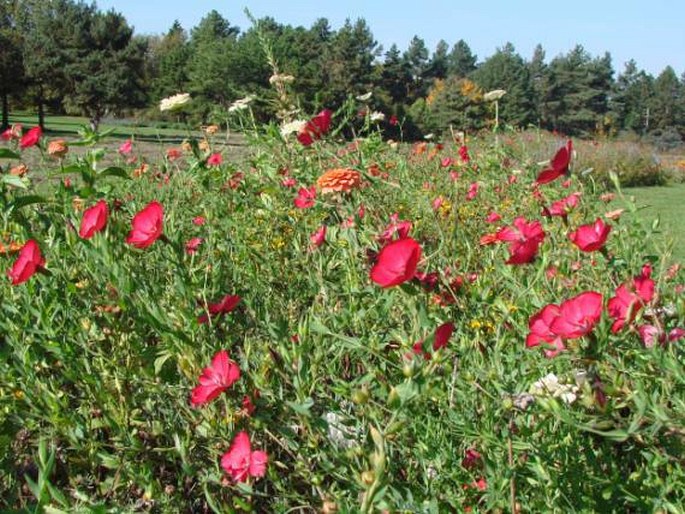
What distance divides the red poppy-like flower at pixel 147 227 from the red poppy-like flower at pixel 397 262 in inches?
20.5

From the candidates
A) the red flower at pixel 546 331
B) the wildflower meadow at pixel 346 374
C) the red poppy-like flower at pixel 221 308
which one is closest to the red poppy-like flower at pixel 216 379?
the wildflower meadow at pixel 346 374

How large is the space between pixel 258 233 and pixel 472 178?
61.1 inches

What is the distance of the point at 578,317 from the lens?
1080 millimetres

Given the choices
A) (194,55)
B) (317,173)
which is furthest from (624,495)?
(194,55)

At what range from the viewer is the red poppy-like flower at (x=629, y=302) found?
112cm

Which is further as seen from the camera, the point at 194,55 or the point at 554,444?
the point at 194,55

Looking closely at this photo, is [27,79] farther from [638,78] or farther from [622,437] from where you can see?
[638,78]

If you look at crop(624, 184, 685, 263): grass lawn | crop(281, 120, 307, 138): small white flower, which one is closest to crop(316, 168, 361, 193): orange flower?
crop(281, 120, 307, 138): small white flower

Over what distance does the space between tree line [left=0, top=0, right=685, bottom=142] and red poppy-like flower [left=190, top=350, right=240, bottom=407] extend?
12.8 metres

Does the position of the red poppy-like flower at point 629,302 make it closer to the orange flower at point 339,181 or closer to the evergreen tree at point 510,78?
the orange flower at point 339,181

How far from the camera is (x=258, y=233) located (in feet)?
9.73

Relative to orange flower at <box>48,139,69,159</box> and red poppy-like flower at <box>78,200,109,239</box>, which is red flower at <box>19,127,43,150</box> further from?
red poppy-like flower at <box>78,200,109,239</box>

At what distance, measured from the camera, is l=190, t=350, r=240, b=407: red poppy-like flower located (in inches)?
49.3

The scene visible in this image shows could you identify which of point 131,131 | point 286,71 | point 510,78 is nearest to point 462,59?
point 510,78
